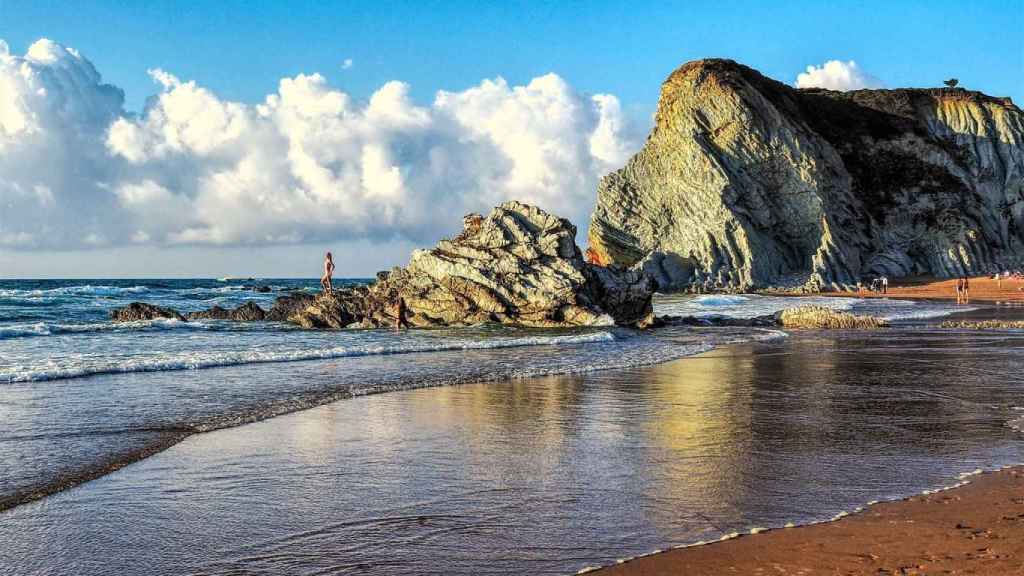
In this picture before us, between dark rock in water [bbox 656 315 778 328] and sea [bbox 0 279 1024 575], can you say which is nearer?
sea [bbox 0 279 1024 575]

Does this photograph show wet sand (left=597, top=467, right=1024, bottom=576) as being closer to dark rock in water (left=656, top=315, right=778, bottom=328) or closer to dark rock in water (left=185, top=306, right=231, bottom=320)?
dark rock in water (left=656, top=315, right=778, bottom=328)

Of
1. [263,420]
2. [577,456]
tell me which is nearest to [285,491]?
[577,456]

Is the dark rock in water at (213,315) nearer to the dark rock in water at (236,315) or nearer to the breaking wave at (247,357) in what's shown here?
the dark rock in water at (236,315)

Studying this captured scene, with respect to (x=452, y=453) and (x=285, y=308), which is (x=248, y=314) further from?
(x=452, y=453)

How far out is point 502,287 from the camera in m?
28.0

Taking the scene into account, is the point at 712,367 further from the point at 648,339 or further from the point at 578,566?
the point at 578,566

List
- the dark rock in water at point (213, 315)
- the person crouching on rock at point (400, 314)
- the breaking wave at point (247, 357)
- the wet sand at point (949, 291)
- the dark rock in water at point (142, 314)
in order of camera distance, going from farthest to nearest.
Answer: the wet sand at point (949, 291), the dark rock in water at point (213, 315), the dark rock in water at point (142, 314), the person crouching on rock at point (400, 314), the breaking wave at point (247, 357)

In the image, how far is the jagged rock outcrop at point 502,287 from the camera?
27703 millimetres

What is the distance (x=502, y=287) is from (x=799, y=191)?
49.0 meters

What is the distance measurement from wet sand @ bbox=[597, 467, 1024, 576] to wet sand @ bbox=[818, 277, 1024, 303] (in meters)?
49.7

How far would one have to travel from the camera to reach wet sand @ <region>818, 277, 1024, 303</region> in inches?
2057

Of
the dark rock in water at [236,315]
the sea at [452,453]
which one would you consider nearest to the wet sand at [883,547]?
the sea at [452,453]

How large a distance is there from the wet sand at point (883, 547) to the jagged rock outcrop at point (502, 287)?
21.7 meters

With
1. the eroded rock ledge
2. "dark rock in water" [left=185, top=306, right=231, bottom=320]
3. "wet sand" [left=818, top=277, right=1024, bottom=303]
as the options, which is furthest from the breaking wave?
"wet sand" [left=818, top=277, right=1024, bottom=303]
